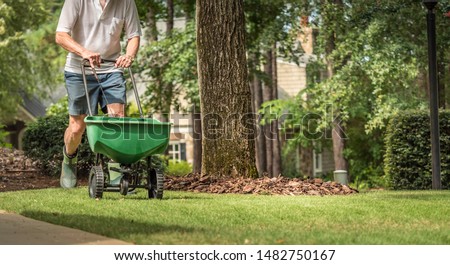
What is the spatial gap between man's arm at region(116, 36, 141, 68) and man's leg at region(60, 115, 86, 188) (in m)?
0.87

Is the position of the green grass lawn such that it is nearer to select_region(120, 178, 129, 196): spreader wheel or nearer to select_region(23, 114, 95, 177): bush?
select_region(120, 178, 129, 196): spreader wheel

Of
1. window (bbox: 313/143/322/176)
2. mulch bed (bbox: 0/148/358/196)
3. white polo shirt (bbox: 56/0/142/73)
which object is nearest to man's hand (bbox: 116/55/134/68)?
white polo shirt (bbox: 56/0/142/73)

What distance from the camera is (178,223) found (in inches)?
292

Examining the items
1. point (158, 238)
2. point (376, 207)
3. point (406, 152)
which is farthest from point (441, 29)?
point (158, 238)

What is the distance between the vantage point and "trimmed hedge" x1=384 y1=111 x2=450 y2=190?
14273 millimetres

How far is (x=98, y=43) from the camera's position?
29.9 feet

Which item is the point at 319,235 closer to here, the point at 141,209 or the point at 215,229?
the point at 215,229

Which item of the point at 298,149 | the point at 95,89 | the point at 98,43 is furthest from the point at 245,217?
the point at 298,149

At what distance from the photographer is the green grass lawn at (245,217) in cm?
659

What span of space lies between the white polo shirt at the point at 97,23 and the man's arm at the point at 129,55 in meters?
0.14

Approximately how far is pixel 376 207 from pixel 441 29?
11.3 metres

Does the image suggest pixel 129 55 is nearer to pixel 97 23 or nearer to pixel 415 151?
pixel 97 23

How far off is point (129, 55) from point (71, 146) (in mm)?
1286

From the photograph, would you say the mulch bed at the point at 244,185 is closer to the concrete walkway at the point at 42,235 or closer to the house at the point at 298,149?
the concrete walkway at the point at 42,235
